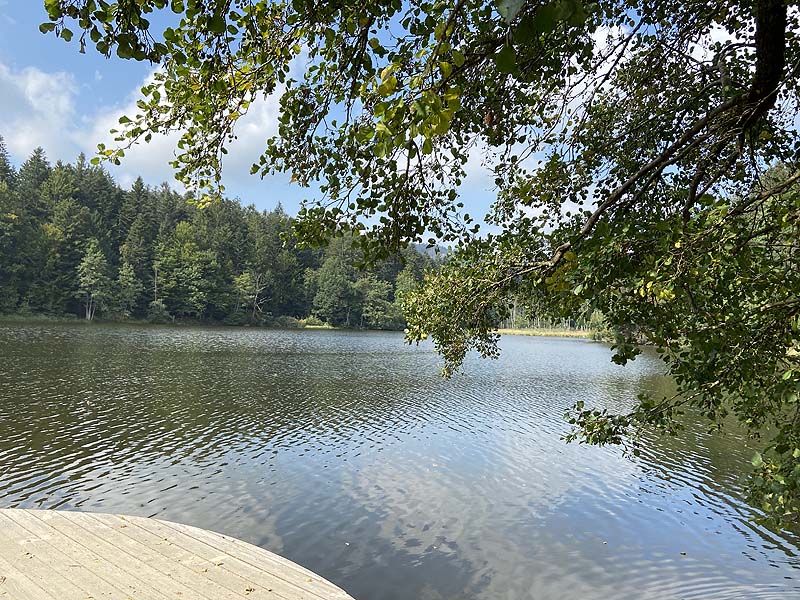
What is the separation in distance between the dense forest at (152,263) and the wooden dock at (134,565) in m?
45.6

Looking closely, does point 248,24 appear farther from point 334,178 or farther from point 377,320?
point 377,320

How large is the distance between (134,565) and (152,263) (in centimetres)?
8384

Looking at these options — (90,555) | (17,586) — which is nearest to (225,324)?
(90,555)

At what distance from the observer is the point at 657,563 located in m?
9.34

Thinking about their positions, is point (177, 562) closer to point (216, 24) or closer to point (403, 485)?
point (216, 24)

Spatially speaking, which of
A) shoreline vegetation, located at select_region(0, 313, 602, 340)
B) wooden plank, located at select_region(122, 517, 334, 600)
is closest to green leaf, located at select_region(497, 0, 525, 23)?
wooden plank, located at select_region(122, 517, 334, 600)

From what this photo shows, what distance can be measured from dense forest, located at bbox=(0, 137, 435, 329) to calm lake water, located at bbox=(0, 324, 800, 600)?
33.0 meters

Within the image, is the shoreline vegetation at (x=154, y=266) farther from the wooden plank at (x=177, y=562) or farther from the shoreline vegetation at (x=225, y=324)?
the wooden plank at (x=177, y=562)

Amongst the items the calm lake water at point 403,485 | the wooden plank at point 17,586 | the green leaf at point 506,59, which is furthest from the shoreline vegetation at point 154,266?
the green leaf at point 506,59

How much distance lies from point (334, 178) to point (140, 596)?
4.16 metres

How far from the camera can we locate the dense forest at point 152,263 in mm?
68000

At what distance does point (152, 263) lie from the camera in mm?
80562

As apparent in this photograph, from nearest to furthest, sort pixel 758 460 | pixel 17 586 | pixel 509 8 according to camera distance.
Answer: pixel 509 8, pixel 758 460, pixel 17 586

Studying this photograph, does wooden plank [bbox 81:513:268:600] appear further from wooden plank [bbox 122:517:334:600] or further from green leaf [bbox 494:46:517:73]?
green leaf [bbox 494:46:517:73]
